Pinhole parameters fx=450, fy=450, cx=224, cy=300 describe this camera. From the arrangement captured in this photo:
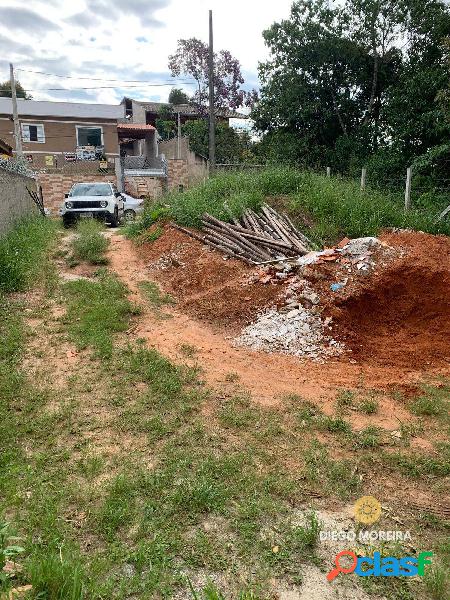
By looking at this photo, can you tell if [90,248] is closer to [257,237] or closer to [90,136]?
[257,237]

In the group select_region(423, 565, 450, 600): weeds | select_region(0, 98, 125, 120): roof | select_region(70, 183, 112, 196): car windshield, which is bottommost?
select_region(423, 565, 450, 600): weeds

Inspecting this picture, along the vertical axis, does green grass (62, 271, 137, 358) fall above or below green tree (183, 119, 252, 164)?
below

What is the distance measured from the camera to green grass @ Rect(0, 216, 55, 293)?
7621 mm

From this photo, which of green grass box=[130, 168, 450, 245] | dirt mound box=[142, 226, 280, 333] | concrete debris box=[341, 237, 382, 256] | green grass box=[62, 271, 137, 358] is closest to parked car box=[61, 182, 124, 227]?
green grass box=[130, 168, 450, 245]

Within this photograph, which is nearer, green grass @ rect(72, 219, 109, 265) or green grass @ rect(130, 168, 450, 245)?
green grass @ rect(72, 219, 109, 265)

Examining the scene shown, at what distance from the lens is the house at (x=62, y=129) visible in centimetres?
2769

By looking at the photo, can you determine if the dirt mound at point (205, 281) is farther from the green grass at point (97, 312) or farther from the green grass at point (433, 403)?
the green grass at point (433, 403)

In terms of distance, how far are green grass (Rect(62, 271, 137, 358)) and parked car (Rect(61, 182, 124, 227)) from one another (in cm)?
632

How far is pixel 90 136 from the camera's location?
Answer: 2911cm

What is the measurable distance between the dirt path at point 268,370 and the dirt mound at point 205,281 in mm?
531

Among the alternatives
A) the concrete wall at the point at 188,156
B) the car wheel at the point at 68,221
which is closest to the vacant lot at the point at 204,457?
the car wheel at the point at 68,221

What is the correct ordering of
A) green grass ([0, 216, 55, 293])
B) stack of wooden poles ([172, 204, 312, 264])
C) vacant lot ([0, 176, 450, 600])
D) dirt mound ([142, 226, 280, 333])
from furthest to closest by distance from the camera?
stack of wooden poles ([172, 204, 312, 264])
green grass ([0, 216, 55, 293])
dirt mound ([142, 226, 280, 333])
vacant lot ([0, 176, 450, 600])

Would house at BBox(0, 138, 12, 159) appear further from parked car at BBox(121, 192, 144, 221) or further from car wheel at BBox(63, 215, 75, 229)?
car wheel at BBox(63, 215, 75, 229)

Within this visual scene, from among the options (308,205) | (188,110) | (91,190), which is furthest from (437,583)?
(188,110)
